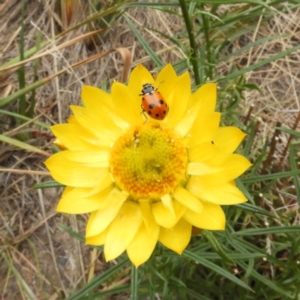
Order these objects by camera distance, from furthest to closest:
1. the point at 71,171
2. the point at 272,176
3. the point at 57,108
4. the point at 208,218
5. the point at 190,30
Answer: the point at 57,108, the point at 272,176, the point at 190,30, the point at 71,171, the point at 208,218

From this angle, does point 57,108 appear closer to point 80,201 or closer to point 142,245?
point 80,201

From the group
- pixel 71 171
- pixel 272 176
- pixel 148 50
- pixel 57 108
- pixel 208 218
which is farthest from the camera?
pixel 57 108

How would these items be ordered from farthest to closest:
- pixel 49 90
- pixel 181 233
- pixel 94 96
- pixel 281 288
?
pixel 49 90 < pixel 281 288 < pixel 94 96 < pixel 181 233

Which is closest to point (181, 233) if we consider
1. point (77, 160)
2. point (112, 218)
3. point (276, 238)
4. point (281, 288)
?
point (112, 218)

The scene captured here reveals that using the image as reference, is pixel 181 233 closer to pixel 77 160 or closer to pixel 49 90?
pixel 77 160

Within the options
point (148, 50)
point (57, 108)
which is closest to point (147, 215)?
point (148, 50)

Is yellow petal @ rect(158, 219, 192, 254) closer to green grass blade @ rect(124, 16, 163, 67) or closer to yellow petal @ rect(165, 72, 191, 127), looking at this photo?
yellow petal @ rect(165, 72, 191, 127)
